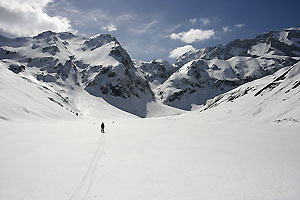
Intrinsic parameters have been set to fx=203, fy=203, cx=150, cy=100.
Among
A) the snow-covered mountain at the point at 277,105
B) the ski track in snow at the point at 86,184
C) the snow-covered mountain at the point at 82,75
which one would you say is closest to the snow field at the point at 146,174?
the ski track in snow at the point at 86,184

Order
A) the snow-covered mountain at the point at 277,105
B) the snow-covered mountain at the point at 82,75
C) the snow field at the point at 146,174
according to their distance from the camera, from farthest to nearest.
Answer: the snow-covered mountain at the point at 82,75 → the snow-covered mountain at the point at 277,105 → the snow field at the point at 146,174

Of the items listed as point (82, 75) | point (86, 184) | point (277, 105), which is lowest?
point (86, 184)

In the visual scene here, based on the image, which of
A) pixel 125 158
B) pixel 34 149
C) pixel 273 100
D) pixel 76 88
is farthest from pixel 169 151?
pixel 76 88

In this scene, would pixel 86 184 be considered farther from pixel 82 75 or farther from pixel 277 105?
pixel 82 75

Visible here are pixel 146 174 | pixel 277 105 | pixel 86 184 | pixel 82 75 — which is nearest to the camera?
pixel 86 184

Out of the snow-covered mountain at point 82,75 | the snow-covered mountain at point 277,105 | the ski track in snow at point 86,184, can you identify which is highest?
the snow-covered mountain at point 82,75

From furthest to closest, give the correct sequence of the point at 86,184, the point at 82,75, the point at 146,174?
the point at 82,75 → the point at 146,174 → the point at 86,184

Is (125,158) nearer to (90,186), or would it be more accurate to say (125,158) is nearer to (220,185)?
(90,186)

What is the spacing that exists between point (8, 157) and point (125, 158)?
708cm

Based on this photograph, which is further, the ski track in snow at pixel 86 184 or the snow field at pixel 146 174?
the snow field at pixel 146 174

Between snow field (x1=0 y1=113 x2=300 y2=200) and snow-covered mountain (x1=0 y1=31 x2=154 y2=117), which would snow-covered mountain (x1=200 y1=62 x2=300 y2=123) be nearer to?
snow field (x1=0 y1=113 x2=300 y2=200)

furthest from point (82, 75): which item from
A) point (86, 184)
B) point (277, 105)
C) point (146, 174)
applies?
point (86, 184)

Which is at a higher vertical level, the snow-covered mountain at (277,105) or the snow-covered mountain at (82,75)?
the snow-covered mountain at (82,75)

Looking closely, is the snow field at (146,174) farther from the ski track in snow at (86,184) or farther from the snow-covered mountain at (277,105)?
the snow-covered mountain at (277,105)
